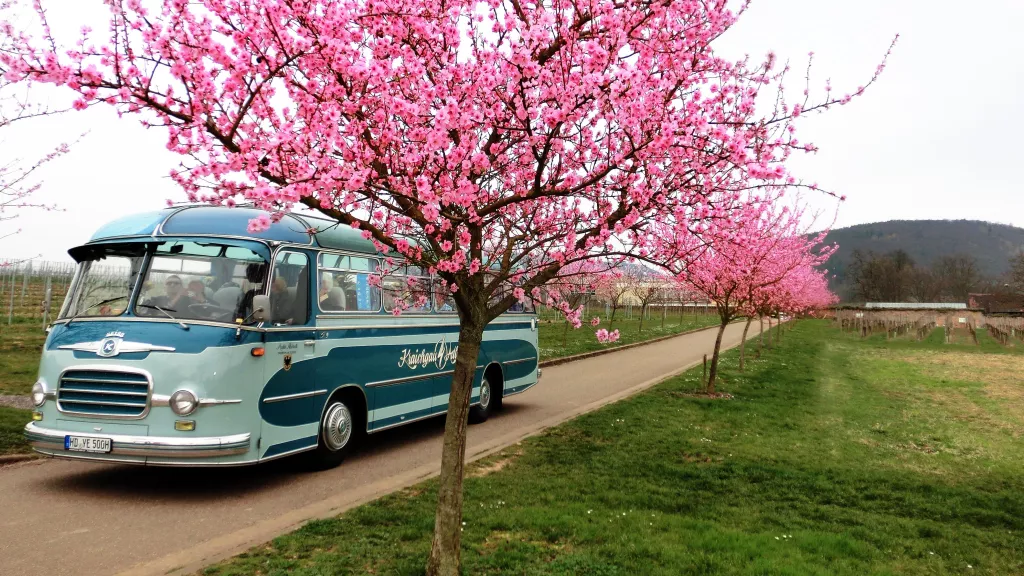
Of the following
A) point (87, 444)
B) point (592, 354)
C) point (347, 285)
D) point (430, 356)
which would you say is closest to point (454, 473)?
point (87, 444)

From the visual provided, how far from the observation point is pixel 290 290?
25.9 feet

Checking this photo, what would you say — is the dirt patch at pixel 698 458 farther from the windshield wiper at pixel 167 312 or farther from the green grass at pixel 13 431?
the green grass at pixel 13 431

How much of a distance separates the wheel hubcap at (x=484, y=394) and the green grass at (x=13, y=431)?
6.44 metres

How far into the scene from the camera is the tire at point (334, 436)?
27.2 ft

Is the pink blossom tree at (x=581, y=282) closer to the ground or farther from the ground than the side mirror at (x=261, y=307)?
farther from the ground

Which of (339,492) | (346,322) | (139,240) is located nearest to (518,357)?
(346,322)

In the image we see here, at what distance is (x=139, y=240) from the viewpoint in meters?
7.40

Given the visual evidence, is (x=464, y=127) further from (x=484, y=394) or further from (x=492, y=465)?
(x=484, y=394)

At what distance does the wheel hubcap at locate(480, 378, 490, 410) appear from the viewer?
1212cm

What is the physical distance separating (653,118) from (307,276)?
4700mm

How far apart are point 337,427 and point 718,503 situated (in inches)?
175

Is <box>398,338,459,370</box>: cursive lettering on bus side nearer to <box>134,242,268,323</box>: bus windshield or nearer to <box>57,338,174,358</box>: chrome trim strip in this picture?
<box>134,242,268,323</box>: bus windshield

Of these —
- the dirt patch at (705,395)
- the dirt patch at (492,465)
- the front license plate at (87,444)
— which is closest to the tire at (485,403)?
the dirt patch at (492,465)

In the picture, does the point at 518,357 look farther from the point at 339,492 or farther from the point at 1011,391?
the point at 1011,391
